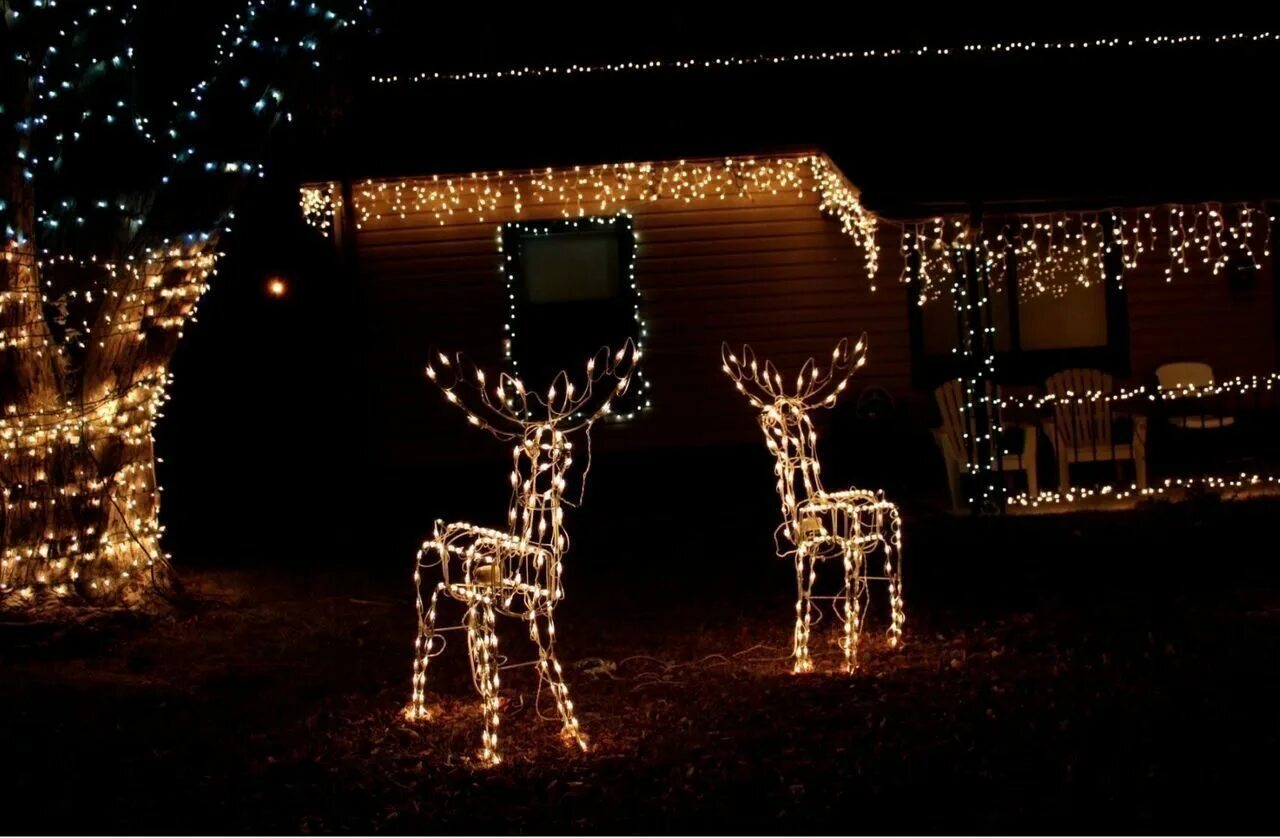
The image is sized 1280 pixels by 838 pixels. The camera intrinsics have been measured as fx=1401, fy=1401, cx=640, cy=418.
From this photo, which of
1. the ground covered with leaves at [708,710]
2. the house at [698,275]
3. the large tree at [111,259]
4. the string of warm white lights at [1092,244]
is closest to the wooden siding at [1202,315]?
the house at [698,275]

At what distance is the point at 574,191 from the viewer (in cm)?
1326

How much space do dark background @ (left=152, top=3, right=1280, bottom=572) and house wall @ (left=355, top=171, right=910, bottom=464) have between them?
32 cm

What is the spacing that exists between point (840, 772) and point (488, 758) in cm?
146

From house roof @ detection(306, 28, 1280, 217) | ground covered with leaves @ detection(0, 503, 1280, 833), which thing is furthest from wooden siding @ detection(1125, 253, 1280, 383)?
ground covered with leaves @ detection(0, 503, 1280, 833)

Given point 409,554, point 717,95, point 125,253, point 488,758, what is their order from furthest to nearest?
point 717,95, point 409,554, point 125,253, point 488,758

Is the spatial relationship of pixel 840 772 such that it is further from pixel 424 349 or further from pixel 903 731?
pixel 424 349

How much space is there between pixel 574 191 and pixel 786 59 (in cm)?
238

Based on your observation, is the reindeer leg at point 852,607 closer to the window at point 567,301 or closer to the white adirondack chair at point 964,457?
the white adirondack chair at point 964,457

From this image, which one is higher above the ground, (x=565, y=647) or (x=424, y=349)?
(x=424, y=349)

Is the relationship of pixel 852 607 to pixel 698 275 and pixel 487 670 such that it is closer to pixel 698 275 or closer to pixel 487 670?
pixel 487 670

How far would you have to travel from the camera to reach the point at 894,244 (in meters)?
13.3

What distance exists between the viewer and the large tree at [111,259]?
8.56 meters

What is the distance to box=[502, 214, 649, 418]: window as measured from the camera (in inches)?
526

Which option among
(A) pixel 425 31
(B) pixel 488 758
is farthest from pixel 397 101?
(B) pixel 488 758
